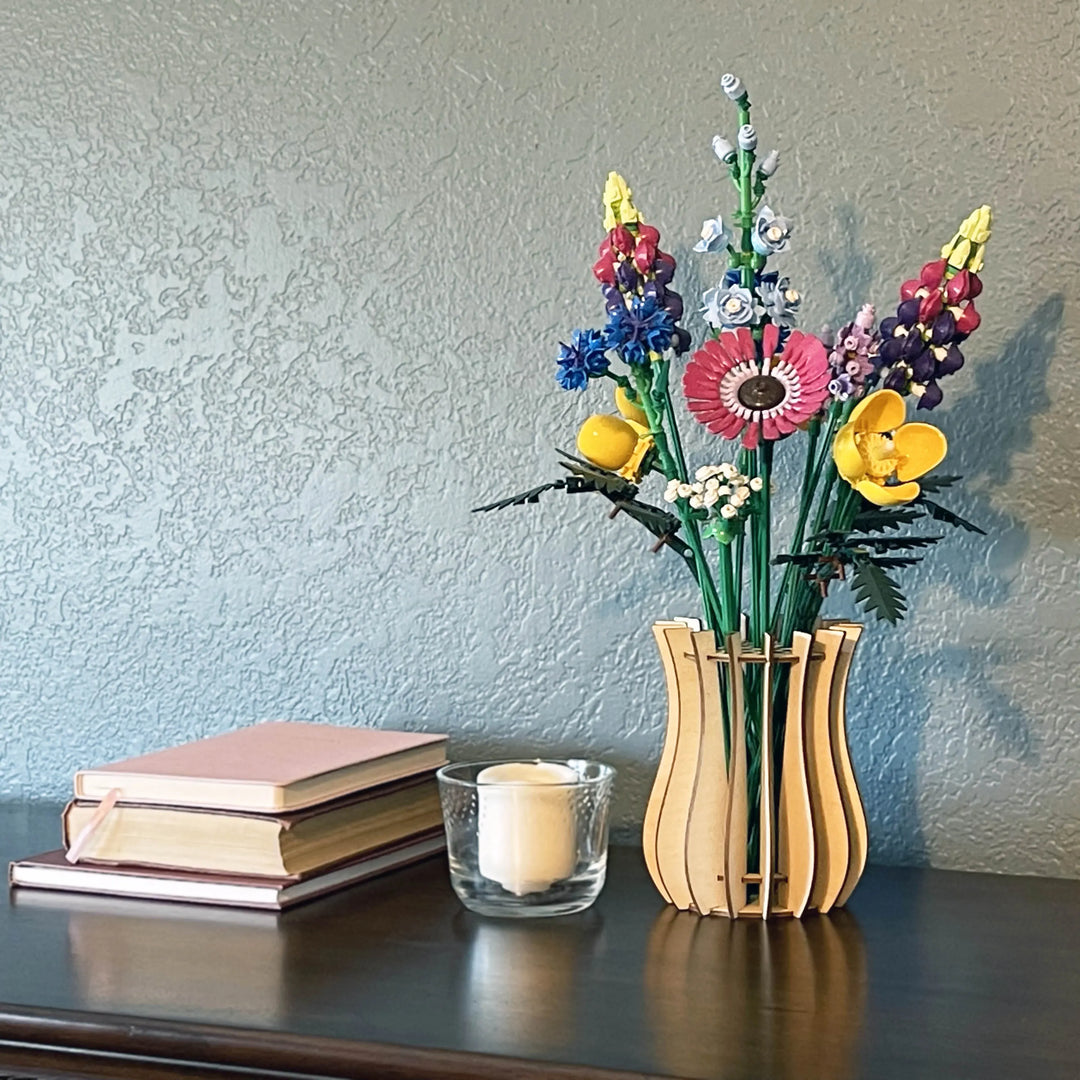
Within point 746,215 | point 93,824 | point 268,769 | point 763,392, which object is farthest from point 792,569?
point 93,824

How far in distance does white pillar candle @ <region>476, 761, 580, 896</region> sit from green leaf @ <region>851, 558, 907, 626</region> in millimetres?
236

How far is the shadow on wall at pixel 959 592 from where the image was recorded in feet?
3.57

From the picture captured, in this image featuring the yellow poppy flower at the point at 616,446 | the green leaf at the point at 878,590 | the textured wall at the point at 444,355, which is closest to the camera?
the green leaf at the point at 878,590

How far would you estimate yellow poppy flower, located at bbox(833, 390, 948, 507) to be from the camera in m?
0.93

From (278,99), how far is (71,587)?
49cm

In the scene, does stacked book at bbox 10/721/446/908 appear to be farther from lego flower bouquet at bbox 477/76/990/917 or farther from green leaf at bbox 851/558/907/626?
green leaf at bbox 851/558/907/626

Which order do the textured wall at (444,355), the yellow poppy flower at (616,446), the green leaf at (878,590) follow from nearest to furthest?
the green leaf at (878,590) < the yellow poppy flower at (616,446) < the textured wall at (444,355)

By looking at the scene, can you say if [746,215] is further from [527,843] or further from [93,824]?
[93,824]

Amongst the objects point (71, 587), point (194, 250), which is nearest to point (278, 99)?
point (194, 250)

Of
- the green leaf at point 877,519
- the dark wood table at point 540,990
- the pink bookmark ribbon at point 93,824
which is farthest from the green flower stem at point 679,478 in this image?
the pink bookmark ribbon at point 93,824

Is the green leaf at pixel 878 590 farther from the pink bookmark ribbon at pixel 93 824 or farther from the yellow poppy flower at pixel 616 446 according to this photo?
the pink bookmark ribbon at pixel 93 824

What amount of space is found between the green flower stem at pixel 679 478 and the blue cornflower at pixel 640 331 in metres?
0.02

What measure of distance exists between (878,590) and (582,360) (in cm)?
25

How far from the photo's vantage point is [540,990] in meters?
0.81
